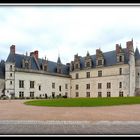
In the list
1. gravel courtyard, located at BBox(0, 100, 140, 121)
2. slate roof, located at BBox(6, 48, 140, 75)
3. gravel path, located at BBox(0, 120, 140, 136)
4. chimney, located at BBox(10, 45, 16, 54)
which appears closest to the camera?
gravel path, located at BBox(0, 120, 140, 136)

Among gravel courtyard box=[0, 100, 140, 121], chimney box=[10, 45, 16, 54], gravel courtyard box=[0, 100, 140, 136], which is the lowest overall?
gravel courtyard box=[0, 100, 140, 121]

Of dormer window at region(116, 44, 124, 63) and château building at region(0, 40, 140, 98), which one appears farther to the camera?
dormer window at region(116, 44, 124, 63)

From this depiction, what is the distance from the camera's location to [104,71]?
43.5m

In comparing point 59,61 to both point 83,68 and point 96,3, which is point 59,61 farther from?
point 96,3

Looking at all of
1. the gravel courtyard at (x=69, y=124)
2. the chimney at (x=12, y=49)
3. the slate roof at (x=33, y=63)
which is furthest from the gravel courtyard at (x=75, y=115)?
the chimney at (x=12, y=49)

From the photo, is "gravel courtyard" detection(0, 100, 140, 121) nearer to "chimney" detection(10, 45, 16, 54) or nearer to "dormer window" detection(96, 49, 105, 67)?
"chimney" detection(10, 45, 16, 54)

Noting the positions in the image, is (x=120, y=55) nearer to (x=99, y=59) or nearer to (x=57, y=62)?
(x=99, y=59)

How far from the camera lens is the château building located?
39938mm

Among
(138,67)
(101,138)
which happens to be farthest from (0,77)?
(101,138)

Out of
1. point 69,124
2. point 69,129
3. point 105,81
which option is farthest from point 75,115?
point 105,81

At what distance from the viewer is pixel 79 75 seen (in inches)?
1889

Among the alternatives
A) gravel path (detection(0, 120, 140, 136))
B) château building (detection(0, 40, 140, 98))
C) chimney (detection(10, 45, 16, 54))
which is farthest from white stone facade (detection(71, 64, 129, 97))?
gravel path (detection(0, 120, 140, 136))

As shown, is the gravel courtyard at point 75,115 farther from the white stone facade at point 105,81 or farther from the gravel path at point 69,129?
the white stone facade at point 105,81

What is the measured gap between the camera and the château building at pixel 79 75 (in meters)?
39.9
